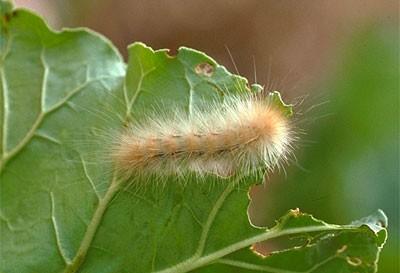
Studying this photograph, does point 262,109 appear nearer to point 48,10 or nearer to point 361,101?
point 361,101

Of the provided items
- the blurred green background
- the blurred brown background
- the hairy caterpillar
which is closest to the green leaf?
the hairy caterpillar

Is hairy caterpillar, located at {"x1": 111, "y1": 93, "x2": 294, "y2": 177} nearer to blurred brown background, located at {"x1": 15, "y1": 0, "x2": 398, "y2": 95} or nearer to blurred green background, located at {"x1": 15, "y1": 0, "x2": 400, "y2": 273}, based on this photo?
blurred green background, located at {"x1": 15, "y1": 0, "x2": 400, "y2": 273}

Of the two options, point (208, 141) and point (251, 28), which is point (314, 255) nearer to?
point (208, 141)

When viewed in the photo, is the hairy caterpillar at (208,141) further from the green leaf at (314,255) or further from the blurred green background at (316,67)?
the blurred green background at (316,67)

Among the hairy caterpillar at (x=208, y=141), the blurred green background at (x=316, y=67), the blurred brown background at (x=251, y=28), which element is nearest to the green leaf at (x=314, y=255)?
the hairy caterpillar at (x=208, y=141)

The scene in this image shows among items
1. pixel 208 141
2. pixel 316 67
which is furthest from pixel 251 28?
pixel 208 141

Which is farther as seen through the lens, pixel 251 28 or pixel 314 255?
pixel 251 28
